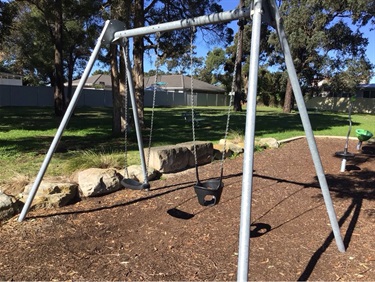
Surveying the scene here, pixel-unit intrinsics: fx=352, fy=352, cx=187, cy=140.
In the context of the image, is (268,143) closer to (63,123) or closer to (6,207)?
(63,123)

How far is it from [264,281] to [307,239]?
3.30ft

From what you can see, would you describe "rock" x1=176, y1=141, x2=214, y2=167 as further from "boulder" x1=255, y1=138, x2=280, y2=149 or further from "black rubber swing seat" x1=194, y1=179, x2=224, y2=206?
"black rubber swing seat" x1=194, y1=179, x2=224, y2=206

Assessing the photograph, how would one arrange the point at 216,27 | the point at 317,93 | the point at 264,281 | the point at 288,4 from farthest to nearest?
the point at 317,93 < the point at 288,4 < the point at 216,27 < the point at 264,281

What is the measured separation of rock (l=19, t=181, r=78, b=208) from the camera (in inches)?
162

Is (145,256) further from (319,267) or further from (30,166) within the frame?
(30,166)

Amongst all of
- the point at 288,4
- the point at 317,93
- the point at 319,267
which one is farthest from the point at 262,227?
the point at 317,93

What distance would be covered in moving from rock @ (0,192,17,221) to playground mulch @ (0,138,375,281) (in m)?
0.11

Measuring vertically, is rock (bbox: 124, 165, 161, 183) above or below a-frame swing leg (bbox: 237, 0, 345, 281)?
below

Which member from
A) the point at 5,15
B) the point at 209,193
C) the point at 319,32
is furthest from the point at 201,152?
the point at 319,32

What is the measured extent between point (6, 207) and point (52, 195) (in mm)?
534

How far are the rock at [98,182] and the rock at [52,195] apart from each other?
143 millimetres

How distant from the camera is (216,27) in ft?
53.7

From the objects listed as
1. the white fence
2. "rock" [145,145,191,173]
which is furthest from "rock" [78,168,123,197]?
the white fence

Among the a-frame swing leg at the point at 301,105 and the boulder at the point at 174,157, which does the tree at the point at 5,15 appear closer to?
the boulder at the point at 174,157
